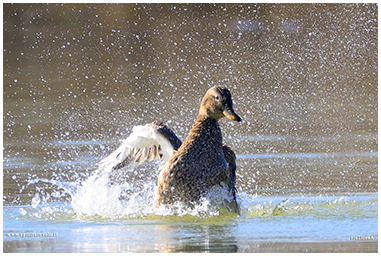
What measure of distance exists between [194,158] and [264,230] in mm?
938

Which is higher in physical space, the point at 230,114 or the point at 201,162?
the point at 230,114

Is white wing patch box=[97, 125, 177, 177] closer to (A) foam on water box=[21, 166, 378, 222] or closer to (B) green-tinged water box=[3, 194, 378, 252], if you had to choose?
(A) foam on water box=[21, 166, 378, 222]

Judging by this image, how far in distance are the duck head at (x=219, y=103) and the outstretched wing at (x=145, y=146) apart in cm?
52

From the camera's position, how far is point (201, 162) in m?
5.74

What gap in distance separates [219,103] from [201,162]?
495 mm

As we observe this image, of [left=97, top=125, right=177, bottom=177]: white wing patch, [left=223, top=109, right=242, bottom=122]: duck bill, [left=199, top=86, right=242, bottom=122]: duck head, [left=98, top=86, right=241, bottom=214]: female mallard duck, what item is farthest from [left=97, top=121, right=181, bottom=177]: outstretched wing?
[left=223, top=109, right=242, bottom=122]: duck bill

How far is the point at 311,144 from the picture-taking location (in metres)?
8.70

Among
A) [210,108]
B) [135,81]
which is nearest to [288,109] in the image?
[135,81]

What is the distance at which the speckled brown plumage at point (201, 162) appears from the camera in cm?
568

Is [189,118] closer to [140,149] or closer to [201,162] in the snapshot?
[140,149]

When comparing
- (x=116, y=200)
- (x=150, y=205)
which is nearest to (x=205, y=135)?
(x=150, y=205)

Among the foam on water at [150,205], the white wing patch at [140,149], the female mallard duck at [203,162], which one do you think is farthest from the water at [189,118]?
the white wing patch at [140,149]

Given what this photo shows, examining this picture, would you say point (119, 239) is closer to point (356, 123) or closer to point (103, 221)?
point (103, 221)

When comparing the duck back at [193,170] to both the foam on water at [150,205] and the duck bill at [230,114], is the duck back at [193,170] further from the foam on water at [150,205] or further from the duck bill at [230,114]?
the duck bill at [230,114]
